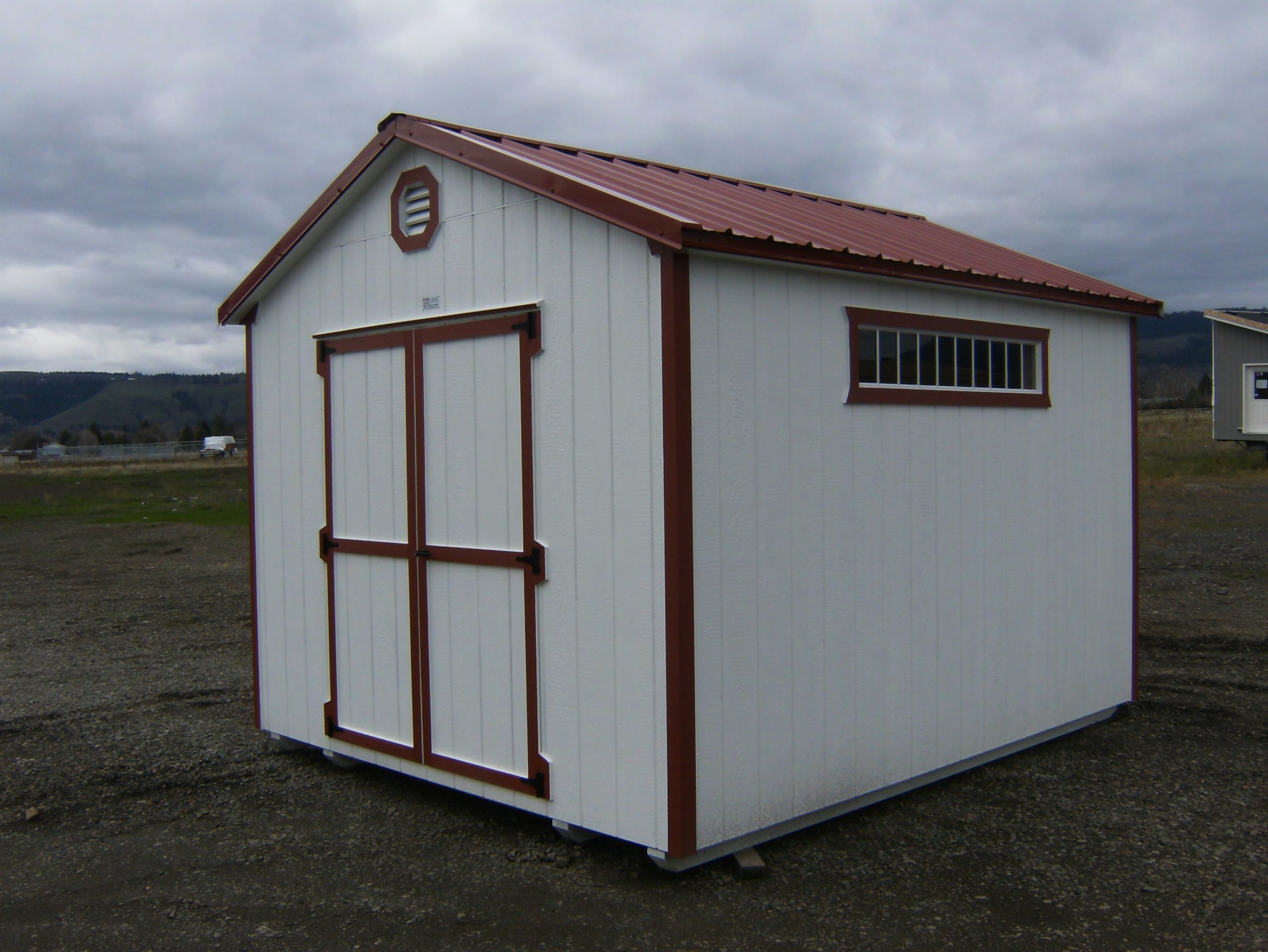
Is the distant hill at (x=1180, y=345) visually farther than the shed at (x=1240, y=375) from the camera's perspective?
Yes

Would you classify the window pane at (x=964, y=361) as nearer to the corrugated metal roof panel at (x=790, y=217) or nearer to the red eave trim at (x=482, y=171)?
the corrugated metal roof panel at (x=790, y=217)

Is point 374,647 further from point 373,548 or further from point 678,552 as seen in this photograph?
point 678,552

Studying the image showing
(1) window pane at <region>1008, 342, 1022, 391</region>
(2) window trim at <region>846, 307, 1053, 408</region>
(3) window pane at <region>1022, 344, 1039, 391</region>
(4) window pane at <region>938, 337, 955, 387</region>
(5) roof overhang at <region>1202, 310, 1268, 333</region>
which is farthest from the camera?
(5) roof overhang at <region>1202, 310, 1268, 333</region>

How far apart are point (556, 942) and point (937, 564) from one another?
8.89ft

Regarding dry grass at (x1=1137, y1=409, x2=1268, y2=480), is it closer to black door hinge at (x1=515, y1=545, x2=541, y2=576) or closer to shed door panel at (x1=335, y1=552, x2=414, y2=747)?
shed door panel at (x1=335, y1=552, x2=414, y2=747)

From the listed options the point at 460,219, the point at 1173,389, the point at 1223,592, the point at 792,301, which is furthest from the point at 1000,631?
the point at 1173,389

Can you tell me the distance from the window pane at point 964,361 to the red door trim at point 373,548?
9.22ft

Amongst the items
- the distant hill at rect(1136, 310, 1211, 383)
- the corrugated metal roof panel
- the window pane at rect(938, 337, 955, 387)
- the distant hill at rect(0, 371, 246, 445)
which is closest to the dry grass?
the corrugated metal roof panel

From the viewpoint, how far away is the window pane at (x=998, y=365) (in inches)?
223

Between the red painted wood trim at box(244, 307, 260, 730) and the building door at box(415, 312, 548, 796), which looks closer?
the building door at box(415, 312, 548, 796)

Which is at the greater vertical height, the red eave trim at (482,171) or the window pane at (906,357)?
the red eave trim at (482,171)

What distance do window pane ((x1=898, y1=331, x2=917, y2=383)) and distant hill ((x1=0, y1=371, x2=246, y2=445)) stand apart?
127 metres

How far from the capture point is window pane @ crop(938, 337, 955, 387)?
5.33m

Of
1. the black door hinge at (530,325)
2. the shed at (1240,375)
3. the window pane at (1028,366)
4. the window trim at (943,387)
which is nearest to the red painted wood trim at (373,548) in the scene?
the black door hinge at (530,325)
